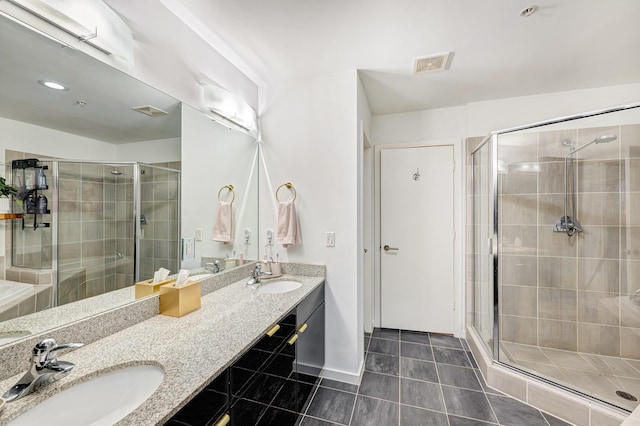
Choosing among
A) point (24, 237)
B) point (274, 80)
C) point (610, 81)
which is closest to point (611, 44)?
point (610, 81)

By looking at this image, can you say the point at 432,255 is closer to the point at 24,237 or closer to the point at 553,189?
the point at 553,189

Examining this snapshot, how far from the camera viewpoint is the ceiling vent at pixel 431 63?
1870mm

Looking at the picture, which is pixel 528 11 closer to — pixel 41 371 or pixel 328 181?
pixel 328 181

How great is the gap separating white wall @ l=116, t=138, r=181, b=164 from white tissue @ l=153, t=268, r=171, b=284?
59 centimetres

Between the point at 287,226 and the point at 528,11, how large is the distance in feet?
6.53

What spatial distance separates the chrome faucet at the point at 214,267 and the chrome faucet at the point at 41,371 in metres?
0.96

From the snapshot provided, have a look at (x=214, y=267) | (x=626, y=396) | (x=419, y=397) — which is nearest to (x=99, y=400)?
(x=214, y=267)

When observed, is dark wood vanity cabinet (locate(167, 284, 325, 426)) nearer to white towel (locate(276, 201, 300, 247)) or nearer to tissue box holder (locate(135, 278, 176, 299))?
white towel (locate(276, 201, 300, 247))

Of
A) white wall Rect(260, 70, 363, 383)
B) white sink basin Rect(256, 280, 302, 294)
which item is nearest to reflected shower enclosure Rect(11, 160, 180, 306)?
white sink basin Rect(256, 280, 302, 294)

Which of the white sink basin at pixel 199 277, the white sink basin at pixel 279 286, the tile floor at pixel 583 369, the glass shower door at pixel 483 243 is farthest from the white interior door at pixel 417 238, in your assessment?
the white sink basin at pixel 199 277

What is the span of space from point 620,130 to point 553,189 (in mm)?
628

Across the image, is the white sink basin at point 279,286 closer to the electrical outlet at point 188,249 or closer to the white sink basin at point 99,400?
the electrical outlet at point 188,249

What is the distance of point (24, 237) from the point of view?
A: 0.88 meters

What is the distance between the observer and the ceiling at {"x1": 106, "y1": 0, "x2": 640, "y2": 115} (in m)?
1.43
